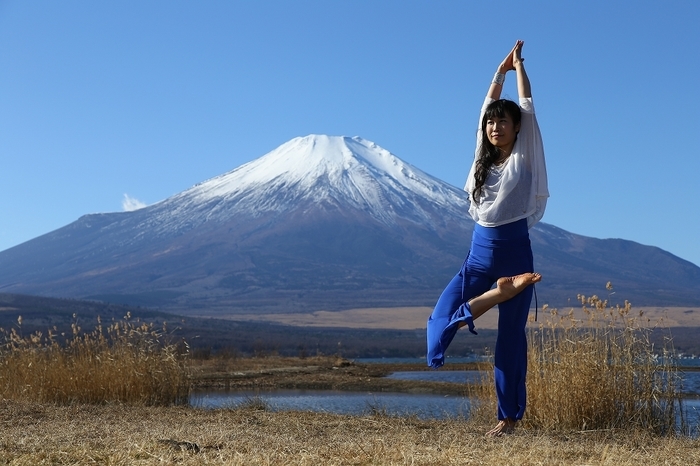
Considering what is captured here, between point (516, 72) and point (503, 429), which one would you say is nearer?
point (503, 429)

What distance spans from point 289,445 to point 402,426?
4.53 feet

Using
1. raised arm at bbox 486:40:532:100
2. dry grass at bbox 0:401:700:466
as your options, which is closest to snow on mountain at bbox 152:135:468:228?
dry grass at bbox 0:401:700:466

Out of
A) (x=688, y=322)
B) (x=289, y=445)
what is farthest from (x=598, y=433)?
(x=688, y=322)

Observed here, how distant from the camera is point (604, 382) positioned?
6.70 m

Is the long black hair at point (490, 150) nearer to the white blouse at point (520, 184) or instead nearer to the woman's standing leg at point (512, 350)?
the white blouse at point (520, 184)

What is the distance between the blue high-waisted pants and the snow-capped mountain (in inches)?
3703

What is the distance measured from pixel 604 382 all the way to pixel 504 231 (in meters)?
1.75

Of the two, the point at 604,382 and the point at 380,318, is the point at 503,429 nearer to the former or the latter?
the point at 604,382

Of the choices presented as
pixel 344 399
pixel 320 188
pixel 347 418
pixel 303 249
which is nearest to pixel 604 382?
pixel 347 418

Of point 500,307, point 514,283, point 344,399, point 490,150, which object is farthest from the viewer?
point 344,399

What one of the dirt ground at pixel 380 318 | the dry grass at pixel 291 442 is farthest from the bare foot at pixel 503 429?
the dirt ground at pixel 380 318

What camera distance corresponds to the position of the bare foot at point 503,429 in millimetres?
5656

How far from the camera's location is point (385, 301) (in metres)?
106

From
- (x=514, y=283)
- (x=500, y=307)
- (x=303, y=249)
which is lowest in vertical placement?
(x=500, y=307)
